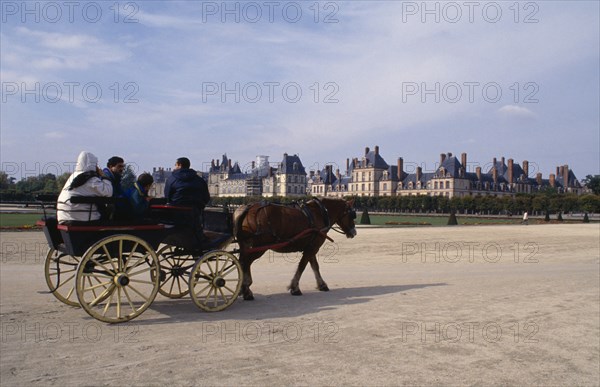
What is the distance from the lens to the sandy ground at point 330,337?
4039 millimetres

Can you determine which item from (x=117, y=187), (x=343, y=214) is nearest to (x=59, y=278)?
(x=117, y=187)

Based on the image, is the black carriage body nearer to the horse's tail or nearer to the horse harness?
the horse's tail

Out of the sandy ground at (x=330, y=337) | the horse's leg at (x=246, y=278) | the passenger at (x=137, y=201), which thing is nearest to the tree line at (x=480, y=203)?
the sandy ground at (x=330, y=337)

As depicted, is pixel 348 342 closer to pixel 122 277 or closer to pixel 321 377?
pixel 321 377

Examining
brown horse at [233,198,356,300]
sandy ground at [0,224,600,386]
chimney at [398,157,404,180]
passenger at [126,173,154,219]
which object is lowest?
sandy ground at [0,224,600,386]

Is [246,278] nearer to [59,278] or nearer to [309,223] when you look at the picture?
[309,223]

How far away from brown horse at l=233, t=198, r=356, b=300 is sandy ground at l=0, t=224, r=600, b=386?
0.57 m

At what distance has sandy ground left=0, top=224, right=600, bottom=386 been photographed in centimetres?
404

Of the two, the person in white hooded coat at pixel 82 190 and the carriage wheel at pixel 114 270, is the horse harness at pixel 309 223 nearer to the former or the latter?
the carriage wheel at pixel 114 270

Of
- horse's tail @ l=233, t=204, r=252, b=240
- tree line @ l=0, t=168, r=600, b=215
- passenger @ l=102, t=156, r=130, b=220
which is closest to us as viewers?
passenger @ l=102, t=156, r=130, b=220

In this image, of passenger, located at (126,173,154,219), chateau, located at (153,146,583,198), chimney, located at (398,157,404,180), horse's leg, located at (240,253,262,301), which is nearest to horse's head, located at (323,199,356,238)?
horse's leg, located at (240,253,262,301)

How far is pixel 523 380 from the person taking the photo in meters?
4.27

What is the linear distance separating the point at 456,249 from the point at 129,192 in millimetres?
12614

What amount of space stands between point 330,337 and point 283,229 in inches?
98.1
